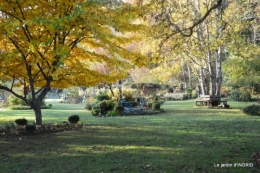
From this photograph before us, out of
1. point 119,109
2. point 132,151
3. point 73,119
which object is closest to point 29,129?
point 73,119

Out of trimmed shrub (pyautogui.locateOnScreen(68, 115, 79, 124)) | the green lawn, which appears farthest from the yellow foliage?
the green lawn

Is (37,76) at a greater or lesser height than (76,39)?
lesser

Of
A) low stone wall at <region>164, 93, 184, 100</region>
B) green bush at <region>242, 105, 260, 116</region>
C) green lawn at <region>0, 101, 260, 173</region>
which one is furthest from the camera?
low stone wall at <region>164, 93, 184, 100</region>

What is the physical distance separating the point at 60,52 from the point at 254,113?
446 inches

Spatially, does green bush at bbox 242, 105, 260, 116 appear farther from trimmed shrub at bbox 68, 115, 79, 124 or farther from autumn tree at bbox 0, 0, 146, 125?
trimmed shrub at bbox 68, 115, 79, 124

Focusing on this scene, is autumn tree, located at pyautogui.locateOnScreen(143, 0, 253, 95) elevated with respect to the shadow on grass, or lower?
elevated

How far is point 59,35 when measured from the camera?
402 inches

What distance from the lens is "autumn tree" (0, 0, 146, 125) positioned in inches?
355

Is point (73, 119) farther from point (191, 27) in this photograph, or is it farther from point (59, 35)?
point (191, 27)

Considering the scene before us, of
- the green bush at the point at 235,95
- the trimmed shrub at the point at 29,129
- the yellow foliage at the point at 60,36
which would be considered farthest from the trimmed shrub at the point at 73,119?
the green bush at the point at 235,95

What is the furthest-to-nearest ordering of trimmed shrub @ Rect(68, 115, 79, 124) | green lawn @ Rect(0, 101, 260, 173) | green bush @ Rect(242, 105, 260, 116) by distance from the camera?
green bush @ Rect(242, 105, 260, 116)
trimmed shrub @ Rect(68, 115, 79, 124)
green lawn @ Rect(0, 101, 260, 173)

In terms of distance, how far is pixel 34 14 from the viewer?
31.3 feet

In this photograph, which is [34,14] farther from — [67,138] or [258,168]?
[258,168]

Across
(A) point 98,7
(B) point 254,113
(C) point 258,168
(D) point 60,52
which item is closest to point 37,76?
(D) point 60,52
